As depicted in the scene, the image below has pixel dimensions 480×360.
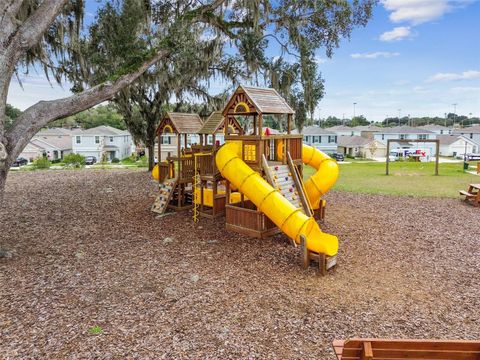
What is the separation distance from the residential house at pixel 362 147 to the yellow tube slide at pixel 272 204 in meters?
49.2

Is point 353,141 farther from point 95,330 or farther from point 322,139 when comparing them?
point 95,330

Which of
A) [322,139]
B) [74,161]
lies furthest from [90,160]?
[322,139]

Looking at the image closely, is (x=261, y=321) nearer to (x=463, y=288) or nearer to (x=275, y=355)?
(x=275, y=355)

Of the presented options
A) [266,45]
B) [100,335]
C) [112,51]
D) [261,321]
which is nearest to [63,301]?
[100,335]

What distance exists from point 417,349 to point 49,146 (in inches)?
2292

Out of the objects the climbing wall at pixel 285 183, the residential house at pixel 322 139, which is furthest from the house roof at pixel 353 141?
the climbing wall at pixel 285 183

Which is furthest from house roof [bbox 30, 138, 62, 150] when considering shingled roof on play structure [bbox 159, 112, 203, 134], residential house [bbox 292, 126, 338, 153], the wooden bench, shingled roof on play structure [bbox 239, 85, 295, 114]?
the wooden bench

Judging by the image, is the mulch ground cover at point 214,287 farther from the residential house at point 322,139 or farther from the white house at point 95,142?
the residential house at point 322,139

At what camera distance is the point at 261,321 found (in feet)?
17.4

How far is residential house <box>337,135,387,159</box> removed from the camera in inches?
2174

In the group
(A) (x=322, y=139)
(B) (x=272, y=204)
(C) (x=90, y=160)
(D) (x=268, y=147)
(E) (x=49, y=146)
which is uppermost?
(A) (x=322, y=139)

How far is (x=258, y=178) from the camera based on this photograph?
8805mm

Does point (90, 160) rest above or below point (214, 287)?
above

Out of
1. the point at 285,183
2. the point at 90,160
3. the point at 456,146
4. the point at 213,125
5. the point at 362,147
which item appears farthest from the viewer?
the point at 456,146
